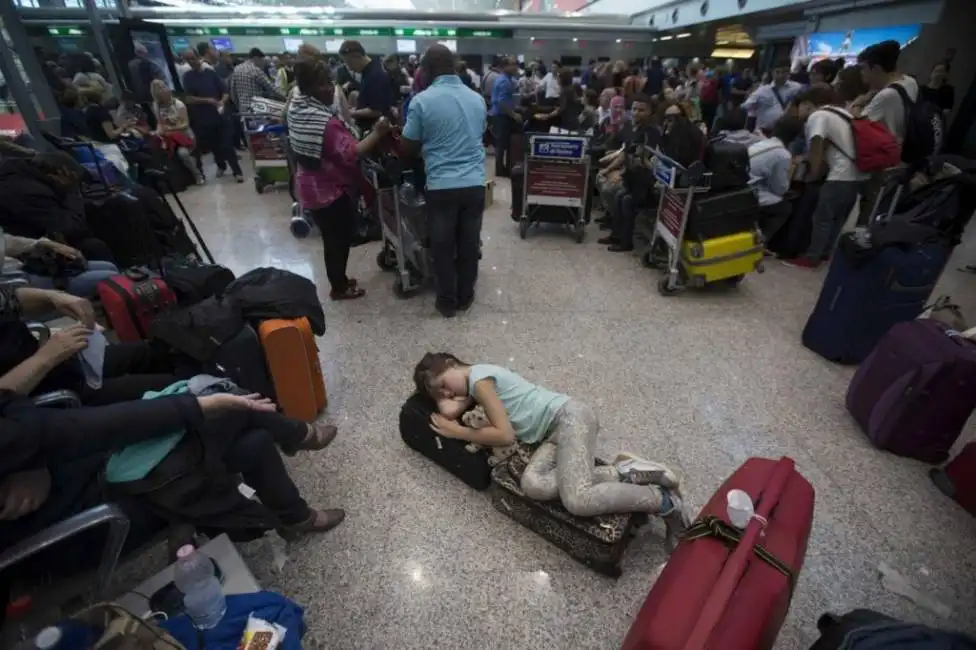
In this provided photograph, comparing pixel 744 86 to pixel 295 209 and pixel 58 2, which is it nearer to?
pixel 295 209

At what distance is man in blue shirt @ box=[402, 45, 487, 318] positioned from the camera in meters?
3.00

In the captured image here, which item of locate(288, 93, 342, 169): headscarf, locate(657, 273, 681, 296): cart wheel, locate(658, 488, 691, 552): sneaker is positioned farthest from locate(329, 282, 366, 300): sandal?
locate(658, 488, 691, 552): sneaker

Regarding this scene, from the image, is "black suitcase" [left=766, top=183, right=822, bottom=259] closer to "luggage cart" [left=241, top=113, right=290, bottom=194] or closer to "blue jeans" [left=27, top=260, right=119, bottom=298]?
"blue jeans" [left=27, top=260, right=119, bottom=298]

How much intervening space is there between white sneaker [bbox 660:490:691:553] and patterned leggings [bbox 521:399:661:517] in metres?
0.08

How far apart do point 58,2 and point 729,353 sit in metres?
19.8

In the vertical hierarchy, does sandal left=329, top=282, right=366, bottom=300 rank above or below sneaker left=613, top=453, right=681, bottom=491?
below

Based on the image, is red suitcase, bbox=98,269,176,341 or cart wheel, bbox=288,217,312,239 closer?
red suitcase, bbox=98,269,176,341

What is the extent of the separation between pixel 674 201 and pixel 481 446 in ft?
9.16

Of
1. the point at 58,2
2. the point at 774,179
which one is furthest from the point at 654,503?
the point at 58,2

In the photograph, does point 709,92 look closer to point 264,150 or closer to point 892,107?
point 892,107

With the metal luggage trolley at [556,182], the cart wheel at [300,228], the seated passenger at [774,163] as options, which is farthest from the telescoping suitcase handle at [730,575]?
the cart wheel at [300,228]

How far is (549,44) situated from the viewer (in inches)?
720

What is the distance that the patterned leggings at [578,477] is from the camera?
Result: 1.79 metres

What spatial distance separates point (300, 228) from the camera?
199 inches
